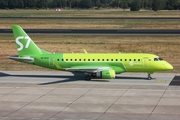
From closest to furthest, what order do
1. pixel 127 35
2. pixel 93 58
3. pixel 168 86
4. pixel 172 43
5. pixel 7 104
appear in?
pixel 7 104
pixel 168 86
pixel 93 58
pixel 172 43
pixel 127 35

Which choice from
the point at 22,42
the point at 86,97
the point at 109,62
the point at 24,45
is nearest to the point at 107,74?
the point at 109,62

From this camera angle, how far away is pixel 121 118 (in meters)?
34.4

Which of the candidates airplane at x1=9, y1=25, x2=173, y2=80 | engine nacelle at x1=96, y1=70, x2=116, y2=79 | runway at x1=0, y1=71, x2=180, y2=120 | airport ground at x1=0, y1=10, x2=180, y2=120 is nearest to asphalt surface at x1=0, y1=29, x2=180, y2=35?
airport ground at x1=0, y1=10, x2=180, y2=120

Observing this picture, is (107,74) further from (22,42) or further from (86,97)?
(22,42)

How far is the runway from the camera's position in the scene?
3576 cm

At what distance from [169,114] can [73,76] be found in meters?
20.3

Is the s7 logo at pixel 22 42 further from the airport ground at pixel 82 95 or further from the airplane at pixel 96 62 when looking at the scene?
the airport ground at pixel 82 95

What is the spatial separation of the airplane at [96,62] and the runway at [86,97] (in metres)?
1.24

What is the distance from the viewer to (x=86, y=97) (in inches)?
1661

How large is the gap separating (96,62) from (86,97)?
911 centimetres

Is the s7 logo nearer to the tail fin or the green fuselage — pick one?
the tail fin

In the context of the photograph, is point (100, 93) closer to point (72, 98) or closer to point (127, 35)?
point (72, 98)

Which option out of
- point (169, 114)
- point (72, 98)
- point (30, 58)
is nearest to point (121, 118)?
point (169, 114)

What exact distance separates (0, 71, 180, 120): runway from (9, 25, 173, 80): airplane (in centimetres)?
124
